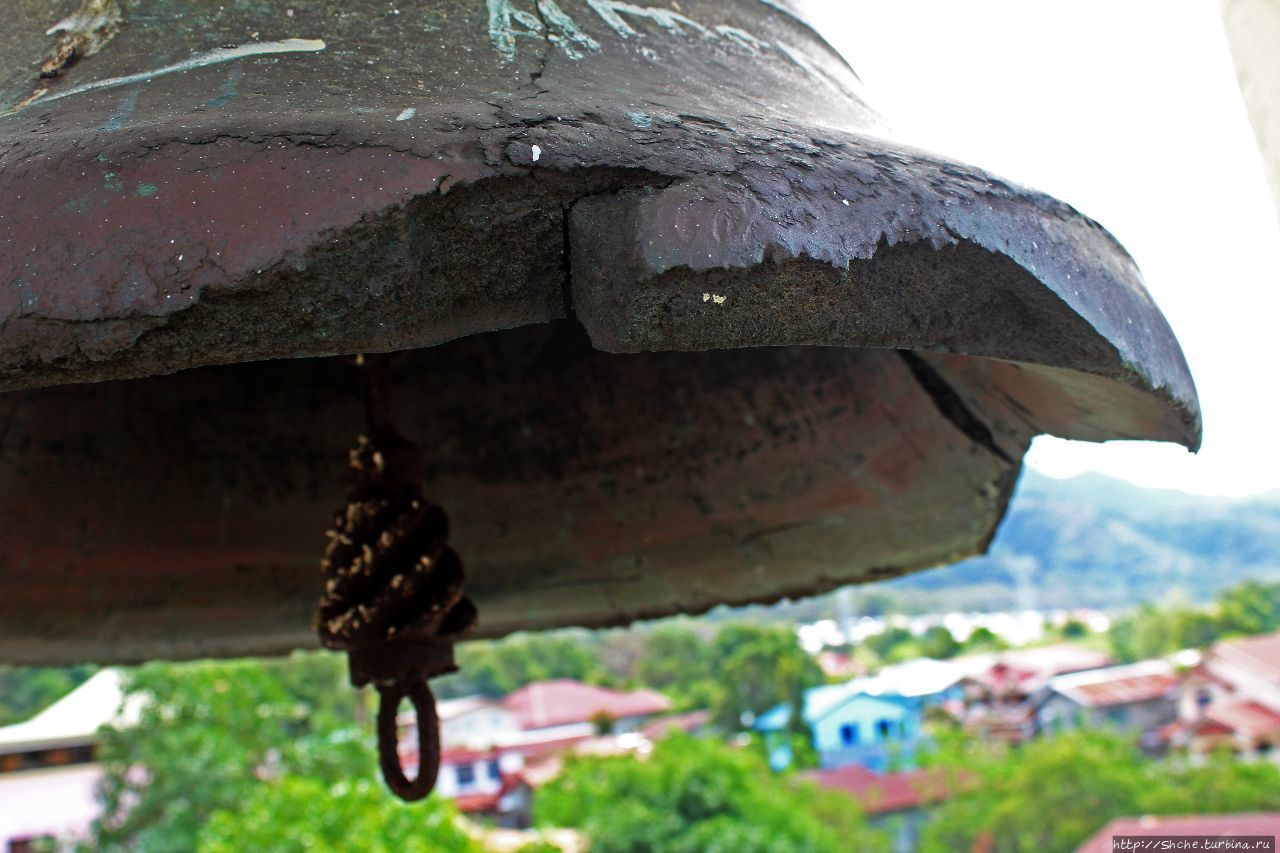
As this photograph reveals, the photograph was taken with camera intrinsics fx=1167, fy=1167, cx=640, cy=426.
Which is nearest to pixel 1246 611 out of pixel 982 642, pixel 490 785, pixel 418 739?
pixel 982 642

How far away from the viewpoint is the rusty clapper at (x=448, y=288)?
0.50 meters

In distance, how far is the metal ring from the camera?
1004mm

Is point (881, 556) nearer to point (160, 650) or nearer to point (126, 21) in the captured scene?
point (160, 650)

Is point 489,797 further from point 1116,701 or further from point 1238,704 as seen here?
point 1116,701

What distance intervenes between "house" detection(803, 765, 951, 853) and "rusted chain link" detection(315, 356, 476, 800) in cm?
1619

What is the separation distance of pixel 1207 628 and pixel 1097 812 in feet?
46.6

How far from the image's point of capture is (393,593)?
0.99 metres

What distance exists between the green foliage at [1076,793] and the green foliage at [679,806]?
11.9 ft

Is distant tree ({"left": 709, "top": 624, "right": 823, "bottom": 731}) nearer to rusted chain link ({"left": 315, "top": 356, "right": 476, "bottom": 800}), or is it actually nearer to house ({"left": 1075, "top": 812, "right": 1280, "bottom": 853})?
house ({"left": 1075, "top": 812, "right": 1280, "bottom": 853})

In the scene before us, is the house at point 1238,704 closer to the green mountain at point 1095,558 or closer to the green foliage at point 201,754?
the green foliage at point 201,754

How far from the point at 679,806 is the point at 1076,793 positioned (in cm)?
533

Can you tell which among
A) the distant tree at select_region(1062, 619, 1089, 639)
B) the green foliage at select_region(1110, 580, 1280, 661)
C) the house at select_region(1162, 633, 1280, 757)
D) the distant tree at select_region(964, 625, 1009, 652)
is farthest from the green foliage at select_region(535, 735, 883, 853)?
the distant tree at select_region(1062, 619, 1089, 639)

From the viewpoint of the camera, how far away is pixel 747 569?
4.20 ft

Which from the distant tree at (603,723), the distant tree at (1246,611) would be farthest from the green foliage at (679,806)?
the distant tree at (1246,611)
